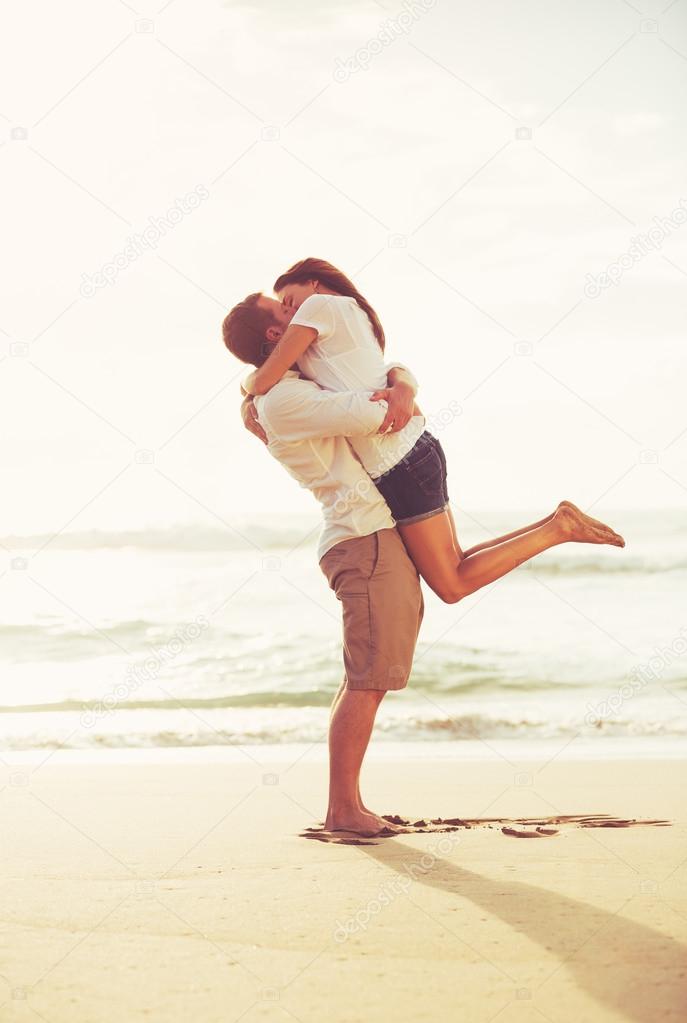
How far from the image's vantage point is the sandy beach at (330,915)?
2086 millimetres

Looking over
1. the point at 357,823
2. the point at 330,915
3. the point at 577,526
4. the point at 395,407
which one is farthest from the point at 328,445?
the point at 330,915

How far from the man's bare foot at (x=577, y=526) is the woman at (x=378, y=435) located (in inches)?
4.0

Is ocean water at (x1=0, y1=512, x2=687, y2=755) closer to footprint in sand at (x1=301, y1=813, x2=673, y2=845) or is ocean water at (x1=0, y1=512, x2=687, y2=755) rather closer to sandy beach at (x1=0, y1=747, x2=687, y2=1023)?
footprint in sand at (x1=301, y1=813, x2=673, y2=845)

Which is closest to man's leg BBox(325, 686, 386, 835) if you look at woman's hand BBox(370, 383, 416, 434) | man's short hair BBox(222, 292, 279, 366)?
woman's hand BBox(370, 383, 416, 434)

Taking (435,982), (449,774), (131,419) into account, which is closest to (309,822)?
(449,774)

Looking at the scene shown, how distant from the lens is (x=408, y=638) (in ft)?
12.0

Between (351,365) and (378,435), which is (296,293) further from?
(378,435)

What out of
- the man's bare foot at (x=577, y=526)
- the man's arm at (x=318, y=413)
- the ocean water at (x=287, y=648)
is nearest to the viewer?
the man's arm at (x=318, y=413)

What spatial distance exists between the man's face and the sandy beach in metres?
1.57

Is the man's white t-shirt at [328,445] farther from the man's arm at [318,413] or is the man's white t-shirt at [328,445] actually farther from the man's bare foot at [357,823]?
the man's bare foot at [357,823]

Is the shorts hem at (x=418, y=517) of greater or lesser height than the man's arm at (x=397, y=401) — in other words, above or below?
below

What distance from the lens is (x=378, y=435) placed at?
11.8 feet

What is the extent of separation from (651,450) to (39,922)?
45.2 feet

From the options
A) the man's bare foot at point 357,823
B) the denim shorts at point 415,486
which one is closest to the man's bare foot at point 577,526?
the denim shorts at point 415,486
